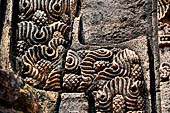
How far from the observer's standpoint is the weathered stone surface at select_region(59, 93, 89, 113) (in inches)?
214

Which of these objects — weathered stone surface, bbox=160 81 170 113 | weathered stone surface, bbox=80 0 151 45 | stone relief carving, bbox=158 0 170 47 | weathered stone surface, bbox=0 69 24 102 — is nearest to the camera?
weathered stone surface, bbox=0 69 24 102

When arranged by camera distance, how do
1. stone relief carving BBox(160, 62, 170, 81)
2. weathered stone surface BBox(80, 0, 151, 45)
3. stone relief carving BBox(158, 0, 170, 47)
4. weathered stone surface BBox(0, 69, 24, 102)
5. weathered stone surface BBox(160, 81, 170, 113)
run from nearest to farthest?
weathered stone surface BBox(0, 69, 24, 102) → weathered stone surface BBox(160, 81, 170, 113) → stone relief carving BBox(160, 62, 170, 81) → stone relief carving BBox(158, 0, 170, 47) → weathered stone surface BBox(80, 0, 151, 45)

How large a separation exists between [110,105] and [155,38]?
2.22 ft

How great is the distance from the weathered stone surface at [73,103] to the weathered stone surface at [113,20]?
502 millimetres

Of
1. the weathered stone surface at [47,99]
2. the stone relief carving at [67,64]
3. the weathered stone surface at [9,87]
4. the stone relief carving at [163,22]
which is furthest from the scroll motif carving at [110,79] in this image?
the weathered stone surface at [9,87]

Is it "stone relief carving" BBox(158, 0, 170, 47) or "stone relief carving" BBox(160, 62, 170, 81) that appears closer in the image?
"stone relief carving" BBox(160, 62, 170, 81)

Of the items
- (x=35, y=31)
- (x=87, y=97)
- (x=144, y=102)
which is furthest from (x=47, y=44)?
(x=144, y=102)

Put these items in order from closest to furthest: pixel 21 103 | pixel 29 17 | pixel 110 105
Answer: pixel 21 103 → pixel 110 105 → pixel 29 17

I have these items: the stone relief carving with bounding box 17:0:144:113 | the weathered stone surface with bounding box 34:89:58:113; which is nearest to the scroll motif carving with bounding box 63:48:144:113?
the stone relief carving with bounding box 17:0:144:113

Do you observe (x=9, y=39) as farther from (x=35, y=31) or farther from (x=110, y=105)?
(x=110, y=105)

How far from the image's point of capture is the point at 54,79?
18.4ft

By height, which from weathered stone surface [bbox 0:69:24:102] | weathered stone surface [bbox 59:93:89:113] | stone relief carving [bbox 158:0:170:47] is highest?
stone relief carving [bbox 158:0:170:47]

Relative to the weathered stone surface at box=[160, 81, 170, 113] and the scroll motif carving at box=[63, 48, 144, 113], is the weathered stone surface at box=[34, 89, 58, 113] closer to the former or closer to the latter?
the scroll motif carving at box=[63, 48, 144, 113]

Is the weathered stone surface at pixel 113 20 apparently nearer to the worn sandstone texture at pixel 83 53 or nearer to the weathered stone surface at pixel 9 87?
the worn sandstone texture at pixel 83 53
